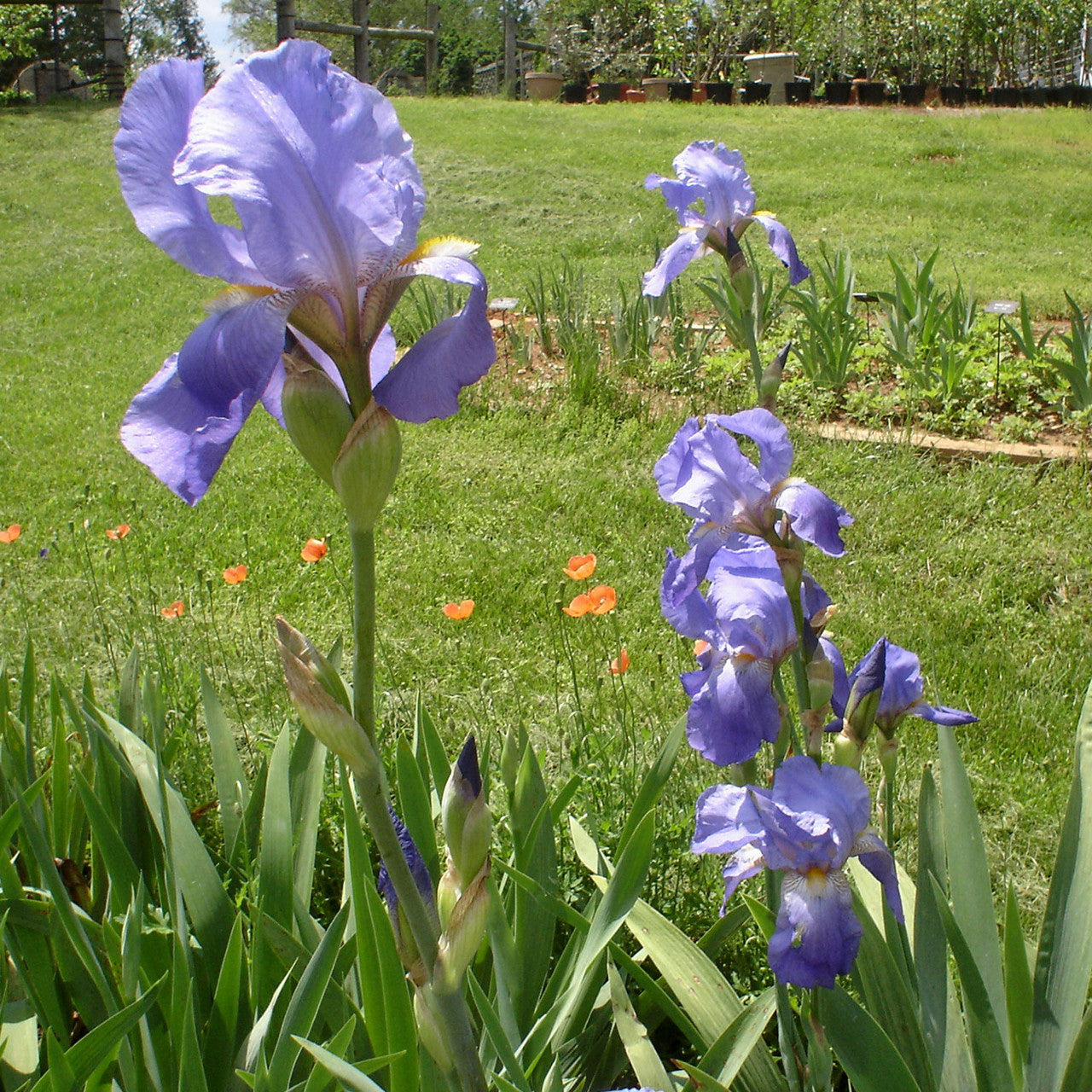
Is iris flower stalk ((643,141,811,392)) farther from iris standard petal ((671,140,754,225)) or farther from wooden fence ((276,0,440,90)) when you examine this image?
wooden fence ((276,0,440,90))

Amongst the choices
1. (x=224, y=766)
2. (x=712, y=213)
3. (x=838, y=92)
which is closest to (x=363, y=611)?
(x=224, y=766)

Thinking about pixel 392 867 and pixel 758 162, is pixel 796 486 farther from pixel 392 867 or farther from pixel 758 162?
pixel 758 162

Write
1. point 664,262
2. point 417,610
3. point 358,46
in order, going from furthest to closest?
point 358,46 < point 417,610 < point 664,262

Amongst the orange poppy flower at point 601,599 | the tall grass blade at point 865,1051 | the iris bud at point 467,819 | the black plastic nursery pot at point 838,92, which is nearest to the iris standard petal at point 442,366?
the iris bud at point 467,819

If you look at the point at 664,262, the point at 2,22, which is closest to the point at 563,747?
the point at 664,262

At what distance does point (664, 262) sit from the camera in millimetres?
2021

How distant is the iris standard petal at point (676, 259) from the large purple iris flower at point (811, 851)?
1.27 metres

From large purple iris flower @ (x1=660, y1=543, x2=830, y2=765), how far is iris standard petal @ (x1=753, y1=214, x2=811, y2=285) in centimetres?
108

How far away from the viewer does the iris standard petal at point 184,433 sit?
0.69m

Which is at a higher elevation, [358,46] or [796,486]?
[358,46]

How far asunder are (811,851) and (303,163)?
0.70m

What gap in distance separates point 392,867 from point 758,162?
11.5 meters

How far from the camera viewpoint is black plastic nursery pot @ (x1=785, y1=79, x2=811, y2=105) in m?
16.1

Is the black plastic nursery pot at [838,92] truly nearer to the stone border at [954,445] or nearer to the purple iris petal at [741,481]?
the stone border at [954,445]
